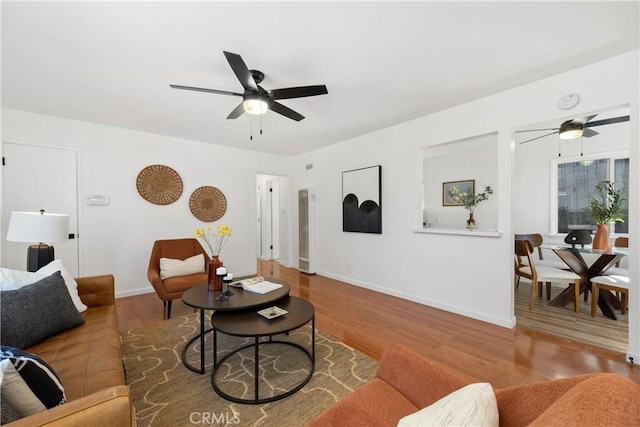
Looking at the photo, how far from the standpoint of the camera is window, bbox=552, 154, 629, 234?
390cm

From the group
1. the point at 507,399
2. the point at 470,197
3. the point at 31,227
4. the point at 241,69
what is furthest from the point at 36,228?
the point at 470,197

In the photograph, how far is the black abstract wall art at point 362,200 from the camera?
13.2 ft

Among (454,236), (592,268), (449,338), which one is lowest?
(449,338)

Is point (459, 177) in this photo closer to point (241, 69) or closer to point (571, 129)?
point (571, 129)

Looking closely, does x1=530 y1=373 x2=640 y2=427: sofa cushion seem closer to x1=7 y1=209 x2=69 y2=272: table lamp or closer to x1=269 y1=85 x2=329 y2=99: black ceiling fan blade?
x1=269 y1=85 x2=329 y2=99: black ceiling fan blade

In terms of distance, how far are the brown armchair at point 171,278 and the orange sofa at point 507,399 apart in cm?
257

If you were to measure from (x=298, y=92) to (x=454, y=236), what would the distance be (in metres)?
2.46

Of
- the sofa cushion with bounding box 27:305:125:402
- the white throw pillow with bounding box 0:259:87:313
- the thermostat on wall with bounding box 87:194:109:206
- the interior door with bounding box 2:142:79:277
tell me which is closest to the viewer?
the sofa cushion with bounding box 27:305:125:402

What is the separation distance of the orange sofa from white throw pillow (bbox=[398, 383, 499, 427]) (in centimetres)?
13

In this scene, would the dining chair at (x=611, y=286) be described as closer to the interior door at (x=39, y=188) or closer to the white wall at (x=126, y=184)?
the white wall at (x=126, y=184)

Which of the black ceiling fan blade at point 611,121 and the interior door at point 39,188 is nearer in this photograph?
the black ceiling fan blade at point 611,121

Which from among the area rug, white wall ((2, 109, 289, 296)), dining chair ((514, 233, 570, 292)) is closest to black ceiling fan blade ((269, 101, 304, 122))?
the area rug

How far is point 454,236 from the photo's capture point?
318cm

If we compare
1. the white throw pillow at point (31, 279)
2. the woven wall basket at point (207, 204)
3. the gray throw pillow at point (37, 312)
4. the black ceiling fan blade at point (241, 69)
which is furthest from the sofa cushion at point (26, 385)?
the woven wall basket at point (207, 204)
